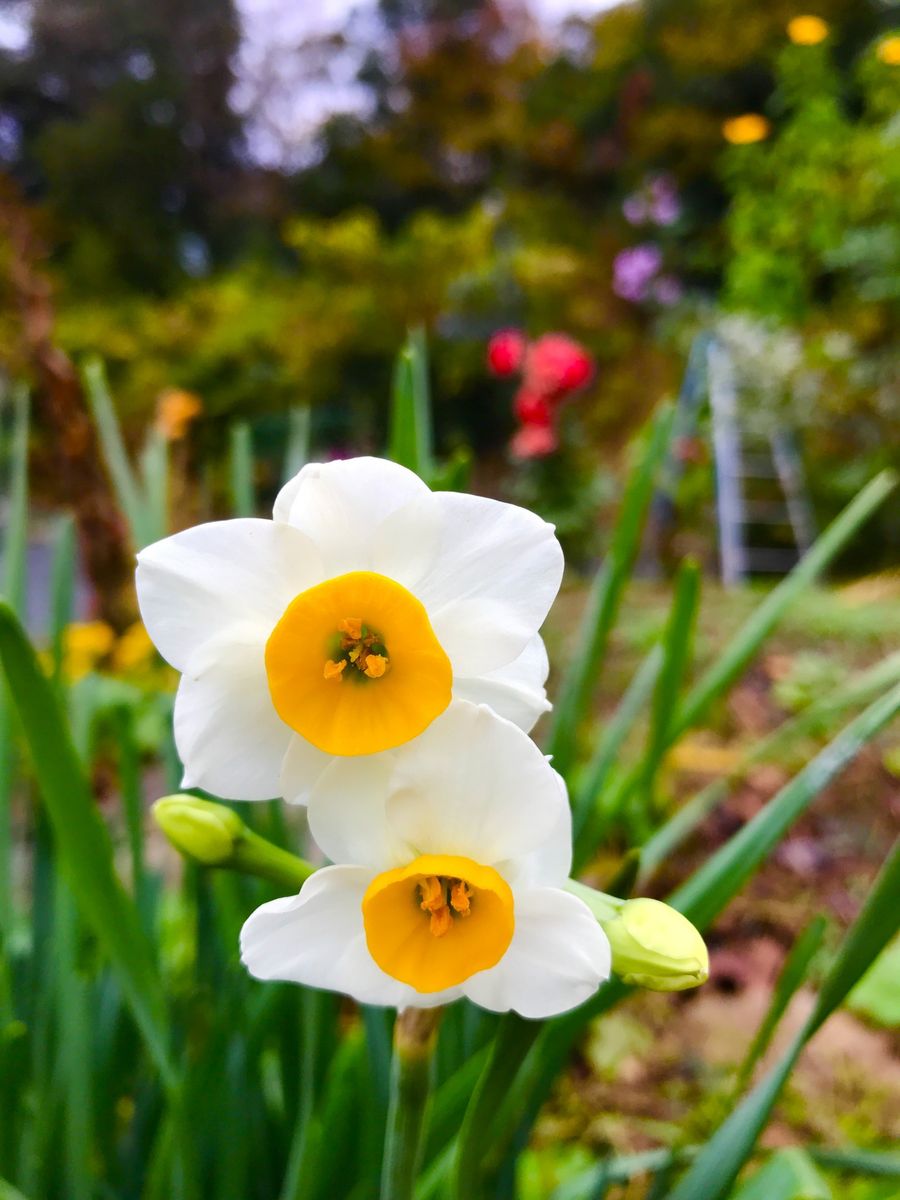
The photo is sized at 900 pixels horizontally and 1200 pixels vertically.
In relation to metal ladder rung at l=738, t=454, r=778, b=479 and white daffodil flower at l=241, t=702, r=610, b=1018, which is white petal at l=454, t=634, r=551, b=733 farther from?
metal ladder rung at l=738, t=454, r=778, b=479

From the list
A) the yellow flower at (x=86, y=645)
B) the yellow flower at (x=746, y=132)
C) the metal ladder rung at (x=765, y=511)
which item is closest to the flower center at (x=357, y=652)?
the yellow flower at (x=86, y=645)

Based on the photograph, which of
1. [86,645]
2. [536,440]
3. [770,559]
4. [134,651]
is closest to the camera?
[86,645]

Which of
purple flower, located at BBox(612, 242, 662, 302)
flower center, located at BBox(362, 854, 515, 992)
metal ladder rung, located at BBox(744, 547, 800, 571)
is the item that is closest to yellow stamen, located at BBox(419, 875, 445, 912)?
flower center, located at BBox(362, 854, 515, 992)

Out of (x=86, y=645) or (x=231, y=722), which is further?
(x=86, y=645)

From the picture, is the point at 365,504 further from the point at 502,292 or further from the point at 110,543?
the point at 502,292

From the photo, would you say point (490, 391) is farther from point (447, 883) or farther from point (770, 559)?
point (447, 883)

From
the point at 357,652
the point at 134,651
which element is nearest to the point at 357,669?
the point at 357,652
